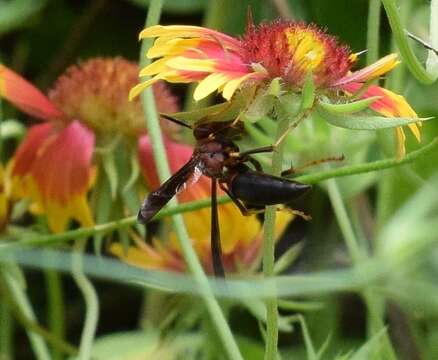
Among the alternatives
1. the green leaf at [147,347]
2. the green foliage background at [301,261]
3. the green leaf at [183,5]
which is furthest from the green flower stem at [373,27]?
the green leaf at [183,5]

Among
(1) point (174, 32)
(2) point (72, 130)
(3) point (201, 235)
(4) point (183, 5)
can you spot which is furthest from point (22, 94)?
(4) point (183, 5)

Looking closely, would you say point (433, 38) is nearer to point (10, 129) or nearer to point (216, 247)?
point (216, 247)

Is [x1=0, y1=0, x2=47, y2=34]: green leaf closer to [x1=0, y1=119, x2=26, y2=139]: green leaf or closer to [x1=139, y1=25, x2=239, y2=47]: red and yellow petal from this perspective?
[x1=0, y1=119, x2=26, y2=139]: green leaf

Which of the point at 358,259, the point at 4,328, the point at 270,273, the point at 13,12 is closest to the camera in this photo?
the point at 270,273

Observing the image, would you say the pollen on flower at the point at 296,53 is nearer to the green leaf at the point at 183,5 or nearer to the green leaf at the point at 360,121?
the green leaf at the point at 360,121

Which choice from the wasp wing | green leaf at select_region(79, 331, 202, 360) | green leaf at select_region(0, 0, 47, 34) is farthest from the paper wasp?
green leaf at select_region(0, 0, 47, 34)

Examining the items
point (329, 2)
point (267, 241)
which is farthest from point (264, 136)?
point (267, 241)
